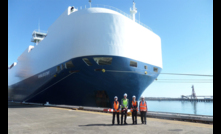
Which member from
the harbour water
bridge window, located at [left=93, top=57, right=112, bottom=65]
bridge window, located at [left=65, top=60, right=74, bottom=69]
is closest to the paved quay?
bridge window, located at [left=93, top=57, right=112, bottom=65]

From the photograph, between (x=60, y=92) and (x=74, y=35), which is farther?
(x=60, y=92)

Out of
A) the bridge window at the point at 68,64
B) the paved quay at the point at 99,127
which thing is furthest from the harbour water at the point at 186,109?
the paved quay at the point at 99,127

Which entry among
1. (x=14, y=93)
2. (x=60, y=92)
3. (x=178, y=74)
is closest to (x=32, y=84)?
(x=60, y=92)

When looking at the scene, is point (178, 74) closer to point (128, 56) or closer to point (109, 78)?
point (128, 56)

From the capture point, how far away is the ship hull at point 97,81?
15258mm

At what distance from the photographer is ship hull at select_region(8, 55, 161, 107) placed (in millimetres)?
15258

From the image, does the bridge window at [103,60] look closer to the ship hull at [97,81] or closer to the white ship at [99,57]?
the white ship at [99,57]

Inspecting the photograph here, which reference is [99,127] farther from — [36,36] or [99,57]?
[36,36]

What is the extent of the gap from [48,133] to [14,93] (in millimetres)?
34733

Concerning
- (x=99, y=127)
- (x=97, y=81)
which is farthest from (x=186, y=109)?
(x=99, y=127)

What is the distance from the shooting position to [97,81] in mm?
15852

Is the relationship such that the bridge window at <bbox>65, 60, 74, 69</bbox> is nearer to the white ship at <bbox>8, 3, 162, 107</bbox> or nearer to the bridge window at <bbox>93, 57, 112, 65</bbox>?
the white ship at <bbox>8, 3, 162, 107</bbox>

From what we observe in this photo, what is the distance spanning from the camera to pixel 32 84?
25.8 meters

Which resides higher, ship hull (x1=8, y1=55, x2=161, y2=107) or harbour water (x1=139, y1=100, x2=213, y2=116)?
ship hull (x1=8, y1=55, x2=161, y2=107)
